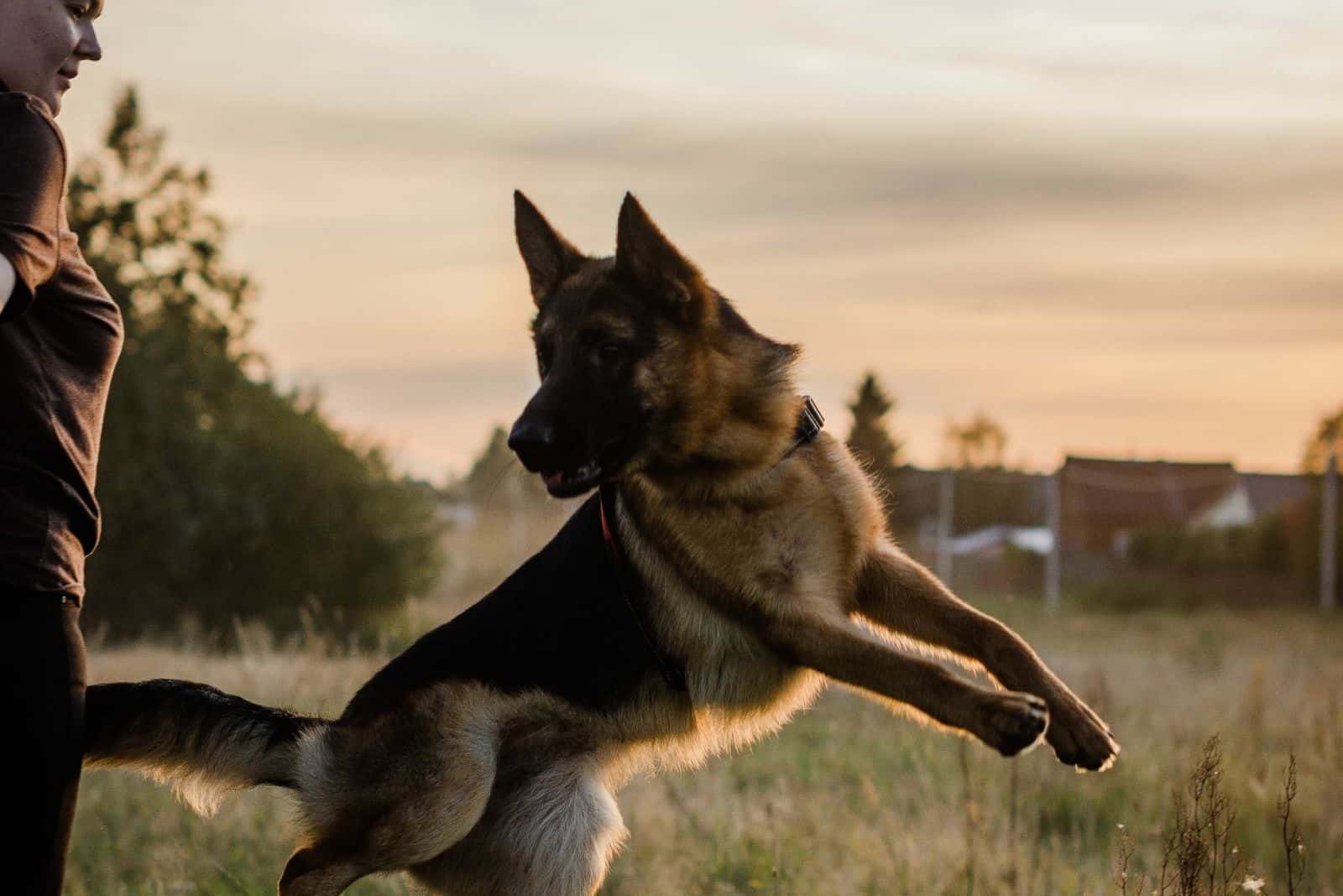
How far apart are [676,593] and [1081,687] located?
791 cm

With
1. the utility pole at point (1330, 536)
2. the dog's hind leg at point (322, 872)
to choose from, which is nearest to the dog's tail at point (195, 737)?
the dog's hind leg at point (322, 872)

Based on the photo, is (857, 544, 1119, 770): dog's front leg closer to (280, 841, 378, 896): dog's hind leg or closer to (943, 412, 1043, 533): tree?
(280, 841, 378, 896): dog's hind leg

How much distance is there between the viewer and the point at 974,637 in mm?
4082

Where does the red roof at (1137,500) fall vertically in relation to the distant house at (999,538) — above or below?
above

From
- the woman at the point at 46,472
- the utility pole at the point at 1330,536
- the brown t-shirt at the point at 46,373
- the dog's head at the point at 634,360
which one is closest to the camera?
the brown t-shirt at the point at 46,373

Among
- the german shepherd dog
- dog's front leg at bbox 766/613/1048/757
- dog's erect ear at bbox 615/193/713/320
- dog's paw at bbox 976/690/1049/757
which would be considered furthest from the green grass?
dog's erect ear at bbox 615/193/713/320

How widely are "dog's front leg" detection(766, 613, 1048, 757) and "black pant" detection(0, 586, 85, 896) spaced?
1830 mm

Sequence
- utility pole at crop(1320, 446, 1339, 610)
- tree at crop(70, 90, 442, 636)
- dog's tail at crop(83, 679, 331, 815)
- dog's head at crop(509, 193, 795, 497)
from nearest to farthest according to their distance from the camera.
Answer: dog's tail at crop(83, 679, 331, 815) < dog's head at crop(509, 193, 795, 497) < tree at crop(70, 90, 442, 636) < utility pole at crop(1320, 446, 1339, 610)

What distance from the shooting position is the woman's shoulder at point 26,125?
260cm

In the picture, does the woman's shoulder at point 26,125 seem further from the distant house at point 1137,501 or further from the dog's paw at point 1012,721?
the distant house at point 1137,501

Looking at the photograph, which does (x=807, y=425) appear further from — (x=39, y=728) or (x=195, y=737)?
(x=39, y=728)

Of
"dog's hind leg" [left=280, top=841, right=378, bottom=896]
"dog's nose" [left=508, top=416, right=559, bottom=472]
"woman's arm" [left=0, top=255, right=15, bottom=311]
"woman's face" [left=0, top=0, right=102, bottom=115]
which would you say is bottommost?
"dog's hind leg" [left=280, top=841, right=378, bottom=896]

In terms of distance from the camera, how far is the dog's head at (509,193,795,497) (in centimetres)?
407

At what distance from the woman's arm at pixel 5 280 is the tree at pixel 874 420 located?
152ft
